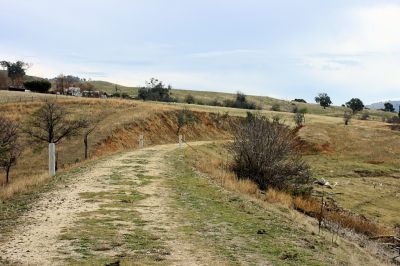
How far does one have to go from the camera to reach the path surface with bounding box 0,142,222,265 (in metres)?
7.22

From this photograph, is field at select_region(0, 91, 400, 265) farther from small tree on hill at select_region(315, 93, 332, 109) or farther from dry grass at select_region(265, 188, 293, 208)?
small tree on hill at select_region(315, 93, 332, 109)

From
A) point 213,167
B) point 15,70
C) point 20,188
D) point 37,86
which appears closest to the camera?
point 20,188

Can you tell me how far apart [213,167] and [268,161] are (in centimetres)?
309

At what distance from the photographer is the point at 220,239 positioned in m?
8.80

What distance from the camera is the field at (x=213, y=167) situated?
950cm

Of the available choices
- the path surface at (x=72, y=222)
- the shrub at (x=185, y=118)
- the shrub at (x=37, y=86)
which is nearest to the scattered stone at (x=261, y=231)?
the path surface at (x=72, y=222)

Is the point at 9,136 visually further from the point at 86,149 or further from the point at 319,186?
the point at 319,186

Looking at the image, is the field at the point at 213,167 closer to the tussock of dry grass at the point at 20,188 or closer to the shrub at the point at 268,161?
the tussock of dry grass at the point at 20,188

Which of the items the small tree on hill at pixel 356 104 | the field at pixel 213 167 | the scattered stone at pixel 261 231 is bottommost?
the field at pixel 213 167

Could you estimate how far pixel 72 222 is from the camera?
31.3ft

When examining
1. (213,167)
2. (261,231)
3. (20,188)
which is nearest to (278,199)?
(213,167)

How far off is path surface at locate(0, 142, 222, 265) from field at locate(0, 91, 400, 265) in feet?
0.87

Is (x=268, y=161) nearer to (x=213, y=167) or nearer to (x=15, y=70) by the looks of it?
(x=213, y=167)

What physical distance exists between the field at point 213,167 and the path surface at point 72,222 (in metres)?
0.27
